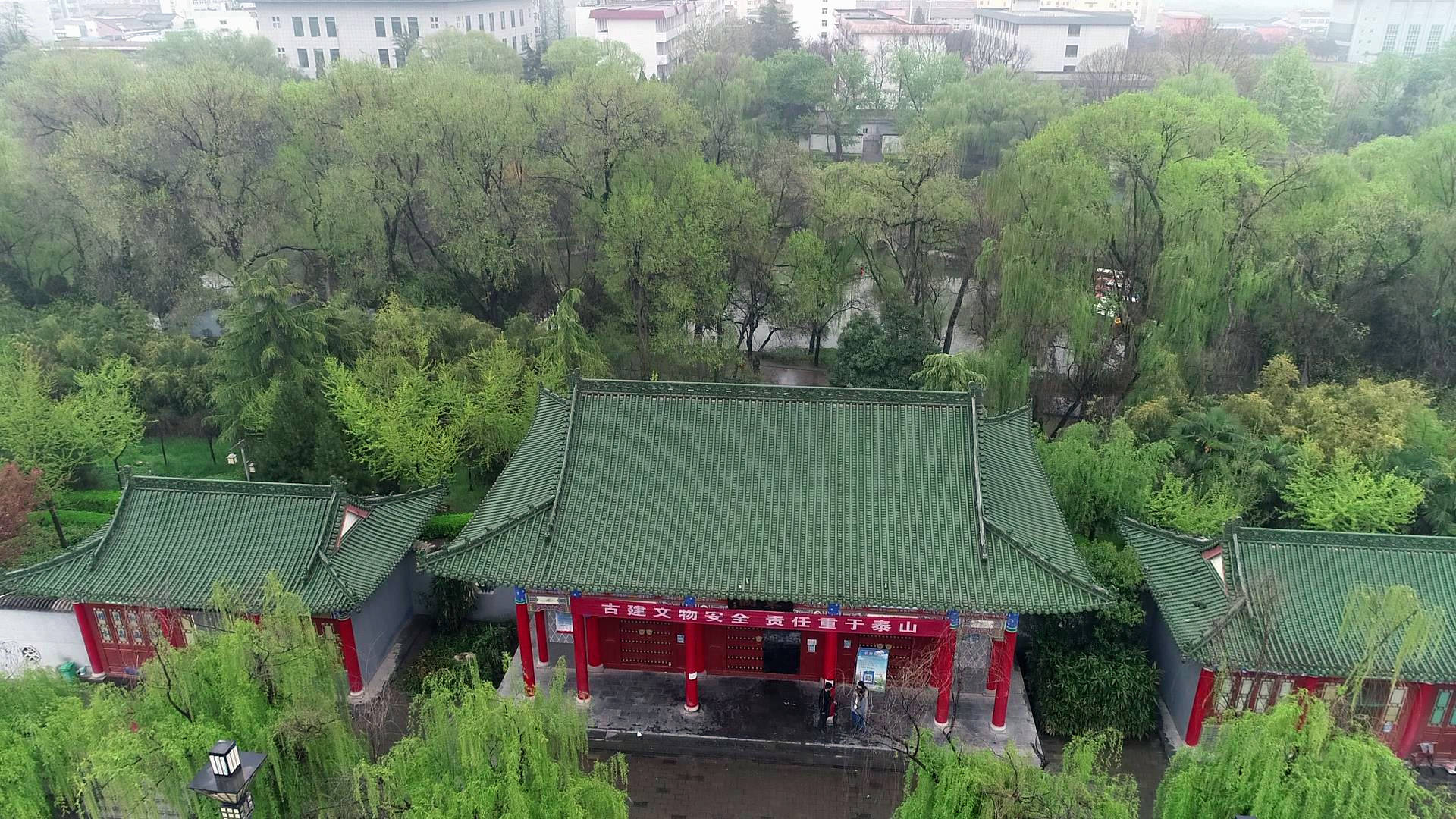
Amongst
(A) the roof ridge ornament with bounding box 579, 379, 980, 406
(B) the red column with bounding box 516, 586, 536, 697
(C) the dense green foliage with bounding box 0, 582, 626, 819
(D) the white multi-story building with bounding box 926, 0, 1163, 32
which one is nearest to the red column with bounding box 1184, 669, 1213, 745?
(A) the roof ridge ornament with bounding box 579, 379, 980, 406

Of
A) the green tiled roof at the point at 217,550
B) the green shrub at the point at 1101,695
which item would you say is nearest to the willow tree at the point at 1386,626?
the green shrub at the point at 1101,695

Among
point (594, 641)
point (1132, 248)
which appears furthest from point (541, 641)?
point (1132, 248)

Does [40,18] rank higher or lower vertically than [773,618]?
higher

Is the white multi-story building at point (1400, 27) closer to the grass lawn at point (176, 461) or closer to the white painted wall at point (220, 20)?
the grass lawn at point (176, 461)

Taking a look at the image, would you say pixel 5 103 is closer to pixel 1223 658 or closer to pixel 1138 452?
pixel 1138 452

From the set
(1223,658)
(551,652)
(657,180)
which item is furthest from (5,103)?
(1223,658)

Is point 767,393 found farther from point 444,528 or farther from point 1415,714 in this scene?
point 1415,714
